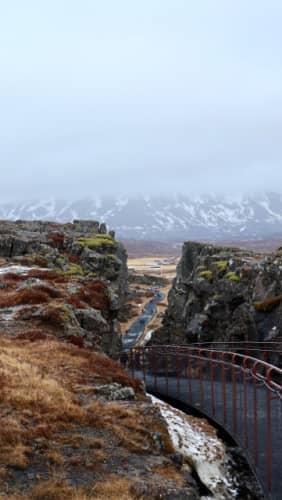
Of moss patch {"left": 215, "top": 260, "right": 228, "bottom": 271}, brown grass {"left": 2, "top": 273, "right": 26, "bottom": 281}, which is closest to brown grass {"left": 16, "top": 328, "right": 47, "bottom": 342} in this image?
brown grass {"left": 2, "top": 273, "right": 26, "bottom": 281}

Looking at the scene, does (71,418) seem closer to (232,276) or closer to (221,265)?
(232,276)

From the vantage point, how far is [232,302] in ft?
149

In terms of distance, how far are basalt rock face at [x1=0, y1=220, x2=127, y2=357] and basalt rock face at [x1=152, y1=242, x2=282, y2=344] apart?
9.90m

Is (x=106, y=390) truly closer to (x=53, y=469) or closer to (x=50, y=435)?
(x=50, y=435)

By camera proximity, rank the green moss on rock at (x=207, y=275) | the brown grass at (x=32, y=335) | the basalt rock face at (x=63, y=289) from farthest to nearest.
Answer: the green moss on rock at (x=207, y=275) < the basalt rock face at (x=63, y=289) < the brown grass at (x=32, y=335)

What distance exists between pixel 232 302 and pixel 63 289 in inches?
747

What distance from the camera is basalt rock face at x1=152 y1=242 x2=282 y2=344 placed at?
40031mm

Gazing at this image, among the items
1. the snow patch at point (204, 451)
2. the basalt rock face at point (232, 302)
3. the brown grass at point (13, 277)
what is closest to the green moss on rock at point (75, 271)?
the brown grass at point (13, 277)

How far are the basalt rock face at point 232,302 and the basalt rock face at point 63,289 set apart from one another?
990 cm

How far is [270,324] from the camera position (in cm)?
3875

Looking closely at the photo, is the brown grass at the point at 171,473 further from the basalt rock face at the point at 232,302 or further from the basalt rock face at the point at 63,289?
the basalt rock face at the point at 232,302

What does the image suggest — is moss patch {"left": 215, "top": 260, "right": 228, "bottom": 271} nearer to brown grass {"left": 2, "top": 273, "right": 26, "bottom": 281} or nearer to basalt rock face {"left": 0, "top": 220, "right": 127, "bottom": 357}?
basalt rock face {"left": 0, "top": 220, "right": 127, "bottom": 357}

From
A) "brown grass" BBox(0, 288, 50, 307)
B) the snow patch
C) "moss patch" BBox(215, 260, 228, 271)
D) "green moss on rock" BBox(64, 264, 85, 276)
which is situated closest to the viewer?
the snow patch

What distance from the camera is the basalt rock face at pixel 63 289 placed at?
27.5 meters
